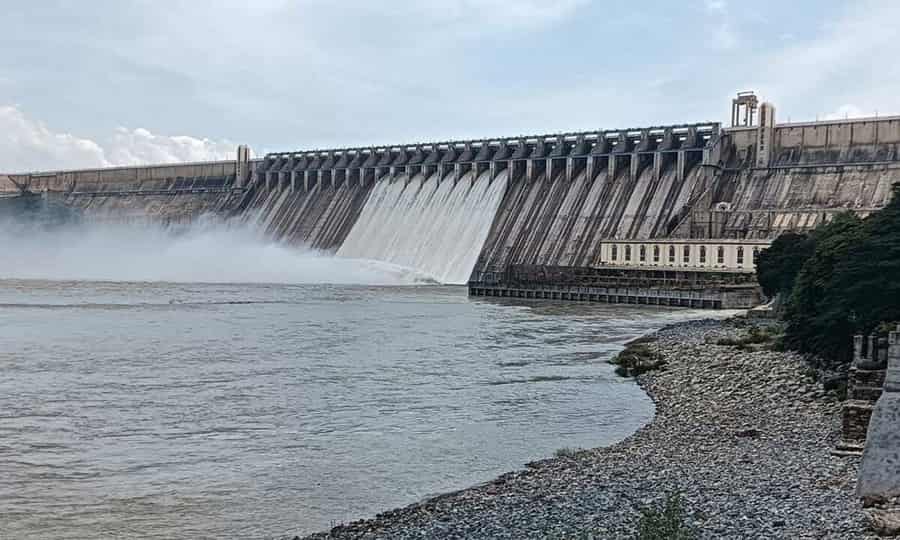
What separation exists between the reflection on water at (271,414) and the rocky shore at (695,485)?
111 cm

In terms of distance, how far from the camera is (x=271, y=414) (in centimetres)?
1922

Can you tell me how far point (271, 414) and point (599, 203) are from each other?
4586 cm

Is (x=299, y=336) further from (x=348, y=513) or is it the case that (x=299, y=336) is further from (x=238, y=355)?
(x=348, y=513)

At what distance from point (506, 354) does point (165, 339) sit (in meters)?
11.4

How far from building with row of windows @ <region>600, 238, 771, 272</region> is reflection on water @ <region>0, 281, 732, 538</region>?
1568cm

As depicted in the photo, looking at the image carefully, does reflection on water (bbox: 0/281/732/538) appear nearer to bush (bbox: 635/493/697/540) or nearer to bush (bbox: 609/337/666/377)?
bush (bbox: 609/337/666/377)

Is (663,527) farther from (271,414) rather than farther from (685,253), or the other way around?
(685,253)

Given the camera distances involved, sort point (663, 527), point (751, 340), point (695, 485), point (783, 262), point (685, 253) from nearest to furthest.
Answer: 1. point (663, 527)
2. point (695, 485)
3. point (751, 340)
4. point (783, 262)
5. point (685, 253)

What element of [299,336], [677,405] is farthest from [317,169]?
[677,405]

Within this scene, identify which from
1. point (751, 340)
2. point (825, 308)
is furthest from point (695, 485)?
point (751, 340)

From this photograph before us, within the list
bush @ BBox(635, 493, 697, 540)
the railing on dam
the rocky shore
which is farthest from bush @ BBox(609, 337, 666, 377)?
the railing on dam

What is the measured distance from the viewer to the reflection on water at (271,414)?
13.2 metres

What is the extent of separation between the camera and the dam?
5359 cm

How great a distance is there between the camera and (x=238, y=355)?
92.3 feet
